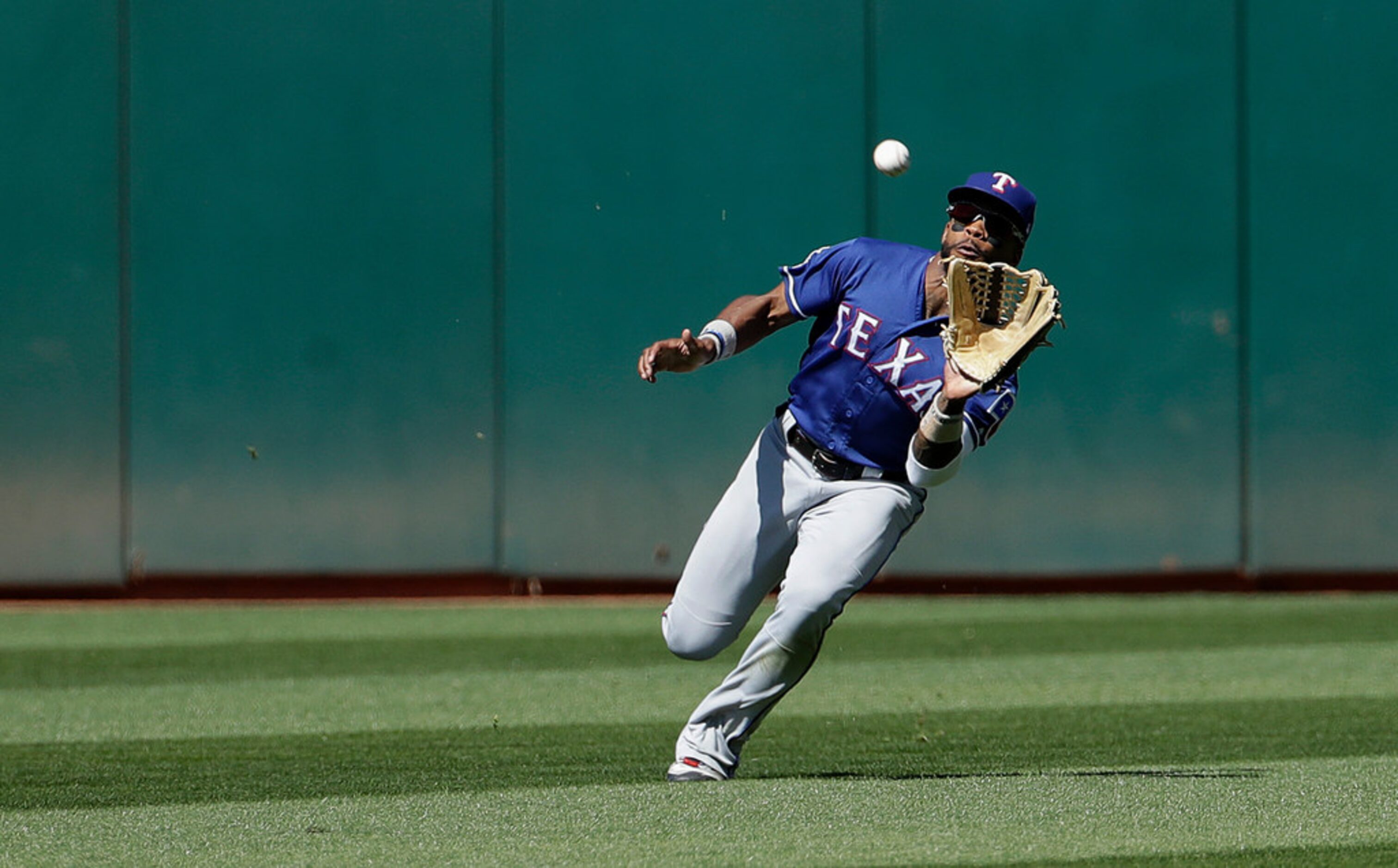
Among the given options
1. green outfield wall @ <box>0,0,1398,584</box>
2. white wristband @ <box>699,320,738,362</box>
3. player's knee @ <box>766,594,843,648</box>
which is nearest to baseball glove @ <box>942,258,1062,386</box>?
white wristband @ <box>699,320,738,362</box>

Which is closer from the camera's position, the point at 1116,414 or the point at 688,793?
the point at 688,793

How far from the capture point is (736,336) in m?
6.21

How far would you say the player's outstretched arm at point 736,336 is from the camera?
232 inches

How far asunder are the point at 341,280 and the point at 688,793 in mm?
8346

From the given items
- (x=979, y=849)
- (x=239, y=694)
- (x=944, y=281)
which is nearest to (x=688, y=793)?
(x=979, y=849)

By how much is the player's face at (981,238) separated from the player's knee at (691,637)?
141cm

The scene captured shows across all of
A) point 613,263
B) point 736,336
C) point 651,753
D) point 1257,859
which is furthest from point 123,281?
point 1257,859

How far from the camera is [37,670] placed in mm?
9461

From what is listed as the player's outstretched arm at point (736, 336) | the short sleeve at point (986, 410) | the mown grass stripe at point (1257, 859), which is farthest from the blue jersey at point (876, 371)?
the mown grass stripe at point (1257, 859)

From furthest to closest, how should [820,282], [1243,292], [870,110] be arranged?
[1243,292], [870,110], [820,282]

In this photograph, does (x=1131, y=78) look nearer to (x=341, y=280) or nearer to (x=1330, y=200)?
(x=1330, y=200)

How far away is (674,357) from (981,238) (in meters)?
1.08

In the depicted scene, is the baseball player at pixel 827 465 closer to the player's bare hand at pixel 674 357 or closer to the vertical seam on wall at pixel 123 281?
the player's bare hand at pixel 674 357

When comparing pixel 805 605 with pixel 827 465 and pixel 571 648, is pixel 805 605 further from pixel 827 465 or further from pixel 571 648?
pixel 571 648
